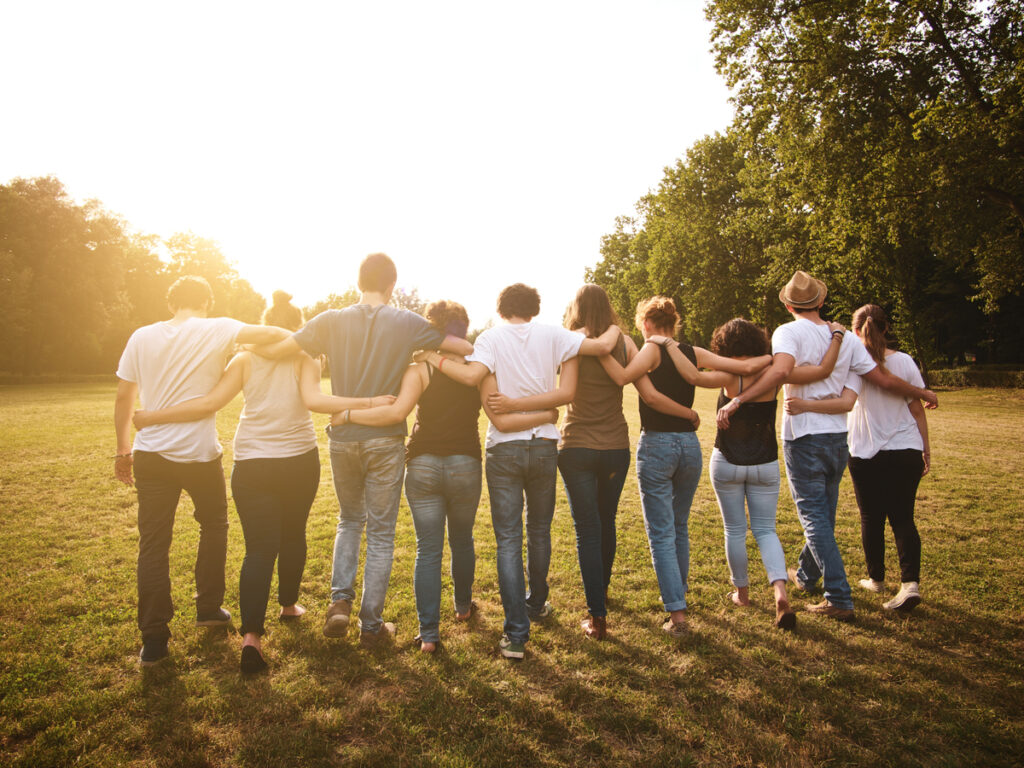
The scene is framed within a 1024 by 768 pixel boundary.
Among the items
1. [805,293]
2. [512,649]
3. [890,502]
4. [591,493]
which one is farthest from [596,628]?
[805,293]

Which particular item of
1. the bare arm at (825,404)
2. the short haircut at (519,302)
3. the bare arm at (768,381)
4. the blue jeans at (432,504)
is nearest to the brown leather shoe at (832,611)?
the bare arm at (825,404)

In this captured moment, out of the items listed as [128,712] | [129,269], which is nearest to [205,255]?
[129,269]

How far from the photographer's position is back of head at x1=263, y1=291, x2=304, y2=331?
4285 millimetres

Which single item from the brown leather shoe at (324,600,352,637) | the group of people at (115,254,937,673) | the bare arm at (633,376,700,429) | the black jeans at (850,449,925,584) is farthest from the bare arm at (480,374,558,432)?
the black jeans at (850,449,925,584)

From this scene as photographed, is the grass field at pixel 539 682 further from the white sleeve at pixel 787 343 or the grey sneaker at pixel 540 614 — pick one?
the white sleeve at pixel 787 343

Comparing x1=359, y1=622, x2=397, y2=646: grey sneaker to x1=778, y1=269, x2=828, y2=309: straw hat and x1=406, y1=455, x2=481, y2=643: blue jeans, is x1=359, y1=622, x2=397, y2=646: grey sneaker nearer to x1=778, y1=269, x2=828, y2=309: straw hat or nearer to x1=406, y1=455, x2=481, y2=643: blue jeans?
x1=406, y1=455, x2=481, y2=643: blue jeans

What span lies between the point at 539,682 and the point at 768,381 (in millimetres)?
2641

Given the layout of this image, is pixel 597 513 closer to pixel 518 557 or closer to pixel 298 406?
pixel 518 557

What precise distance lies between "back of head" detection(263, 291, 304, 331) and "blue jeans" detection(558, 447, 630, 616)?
2.28 metres

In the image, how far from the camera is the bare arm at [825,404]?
14.3 feet

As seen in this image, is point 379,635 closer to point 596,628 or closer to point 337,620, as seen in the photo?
point 337,620

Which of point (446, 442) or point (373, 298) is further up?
point (373, 298)

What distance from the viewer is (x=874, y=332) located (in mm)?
4762

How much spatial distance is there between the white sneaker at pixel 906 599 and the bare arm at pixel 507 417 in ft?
10.5
